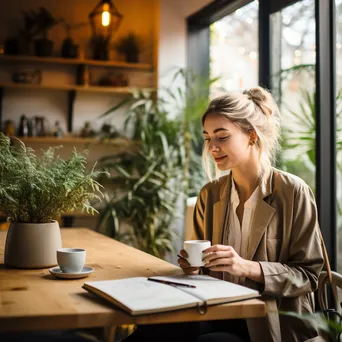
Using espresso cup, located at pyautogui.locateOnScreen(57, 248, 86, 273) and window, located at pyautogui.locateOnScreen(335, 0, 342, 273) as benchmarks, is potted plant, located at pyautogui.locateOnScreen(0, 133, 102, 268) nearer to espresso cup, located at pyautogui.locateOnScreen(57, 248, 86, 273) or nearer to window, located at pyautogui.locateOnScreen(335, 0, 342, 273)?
espresso cup, located at pyautogui.locateOnScreen(57, 248, 86, 273)

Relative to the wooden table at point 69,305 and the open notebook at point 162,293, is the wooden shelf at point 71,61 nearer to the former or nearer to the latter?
the wooden table at point 69,305

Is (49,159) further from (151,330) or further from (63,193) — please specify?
(151,330)

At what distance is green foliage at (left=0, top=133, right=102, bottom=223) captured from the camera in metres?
1.86

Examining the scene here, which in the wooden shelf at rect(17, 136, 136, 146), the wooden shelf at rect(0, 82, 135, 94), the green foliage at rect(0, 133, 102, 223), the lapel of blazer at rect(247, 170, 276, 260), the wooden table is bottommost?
the wooden table

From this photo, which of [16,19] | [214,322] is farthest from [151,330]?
[16,19]

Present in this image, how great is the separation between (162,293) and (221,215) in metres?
0.70

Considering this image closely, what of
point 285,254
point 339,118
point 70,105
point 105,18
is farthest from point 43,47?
point 285,254

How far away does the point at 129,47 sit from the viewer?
202 inches

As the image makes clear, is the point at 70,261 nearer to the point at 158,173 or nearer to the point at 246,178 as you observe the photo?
the point at 246,178

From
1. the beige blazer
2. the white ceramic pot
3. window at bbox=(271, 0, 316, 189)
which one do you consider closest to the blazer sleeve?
the beige blazer

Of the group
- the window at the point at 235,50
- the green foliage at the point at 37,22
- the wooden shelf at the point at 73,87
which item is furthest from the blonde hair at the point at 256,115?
the green foliage at the point at 37,22

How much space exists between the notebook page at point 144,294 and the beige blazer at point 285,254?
38 centimetres

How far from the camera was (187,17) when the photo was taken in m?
4.88

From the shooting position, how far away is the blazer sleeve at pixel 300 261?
1.75m
